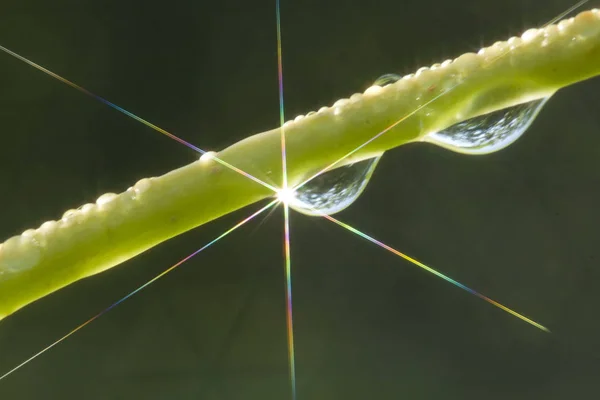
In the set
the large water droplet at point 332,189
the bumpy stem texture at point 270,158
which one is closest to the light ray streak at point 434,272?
the large water droplet at point 332,189

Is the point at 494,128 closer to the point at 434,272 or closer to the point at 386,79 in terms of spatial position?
the point at 386,79

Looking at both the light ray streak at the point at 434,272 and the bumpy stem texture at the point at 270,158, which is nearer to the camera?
the bumpy stem texture at the point at 270,158

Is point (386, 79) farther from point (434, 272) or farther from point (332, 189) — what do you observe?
point (434, 272)

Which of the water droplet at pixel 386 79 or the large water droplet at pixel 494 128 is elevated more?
the water droplet at pixel 386 79

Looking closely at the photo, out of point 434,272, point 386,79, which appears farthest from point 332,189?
point 434,272

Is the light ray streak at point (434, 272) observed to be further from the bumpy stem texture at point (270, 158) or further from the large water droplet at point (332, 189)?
the bumpy stem texture at point (270, 158)

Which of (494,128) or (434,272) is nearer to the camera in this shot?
(494,128)

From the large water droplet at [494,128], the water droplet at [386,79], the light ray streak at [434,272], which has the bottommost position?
the light ray streak at [434,272]

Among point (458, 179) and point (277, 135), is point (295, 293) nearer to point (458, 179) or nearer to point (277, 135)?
point (458, 179)
